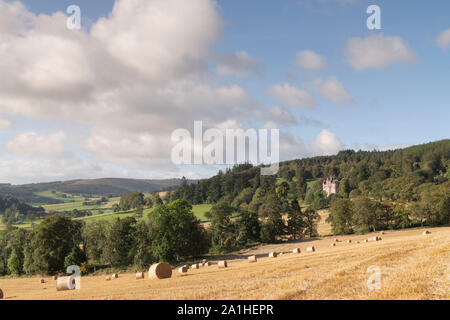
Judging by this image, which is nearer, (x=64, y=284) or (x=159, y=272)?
(x=64, y=284)

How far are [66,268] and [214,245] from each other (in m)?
35.9

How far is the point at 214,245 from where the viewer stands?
87562 millimetres

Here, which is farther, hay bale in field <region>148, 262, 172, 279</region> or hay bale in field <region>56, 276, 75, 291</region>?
hay bale in field <region>148, 262, 172, 279</region>

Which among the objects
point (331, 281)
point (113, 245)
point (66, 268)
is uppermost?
point (331, 281)

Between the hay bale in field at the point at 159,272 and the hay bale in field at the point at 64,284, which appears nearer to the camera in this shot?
the hay bale in field at the point at 64,284

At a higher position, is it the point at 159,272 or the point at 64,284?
the point at 159,272
